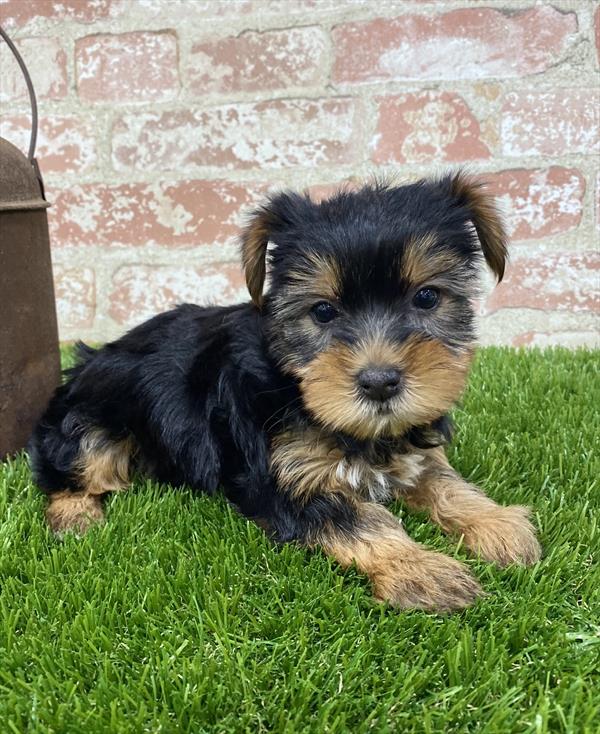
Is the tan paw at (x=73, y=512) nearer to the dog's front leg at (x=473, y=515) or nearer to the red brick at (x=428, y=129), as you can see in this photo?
the dog's front leg at (x=473, y=515)

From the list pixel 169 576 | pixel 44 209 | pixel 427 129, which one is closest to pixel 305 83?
pixel 427 129

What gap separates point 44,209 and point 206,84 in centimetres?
169

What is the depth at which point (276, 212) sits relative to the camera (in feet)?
7.22

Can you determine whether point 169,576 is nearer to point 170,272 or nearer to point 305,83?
point 170,272

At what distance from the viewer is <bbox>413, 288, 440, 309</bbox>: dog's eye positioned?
6.72 feet

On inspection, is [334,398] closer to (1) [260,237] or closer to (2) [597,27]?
(1) [260,237]

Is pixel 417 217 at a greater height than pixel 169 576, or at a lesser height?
greater

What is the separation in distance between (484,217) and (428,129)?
215 cm

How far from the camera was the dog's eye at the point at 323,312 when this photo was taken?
2.04m

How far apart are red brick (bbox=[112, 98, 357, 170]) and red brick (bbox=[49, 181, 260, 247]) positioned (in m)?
0.16

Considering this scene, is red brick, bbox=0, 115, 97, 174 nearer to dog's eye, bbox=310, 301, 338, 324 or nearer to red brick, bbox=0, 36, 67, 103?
red brick, bbox=0, 36, 67, 103

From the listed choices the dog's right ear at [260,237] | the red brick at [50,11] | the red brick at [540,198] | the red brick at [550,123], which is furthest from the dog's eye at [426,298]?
the red brick at [50,11]

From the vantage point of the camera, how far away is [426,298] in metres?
2.06

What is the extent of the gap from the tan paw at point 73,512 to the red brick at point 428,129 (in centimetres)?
274
